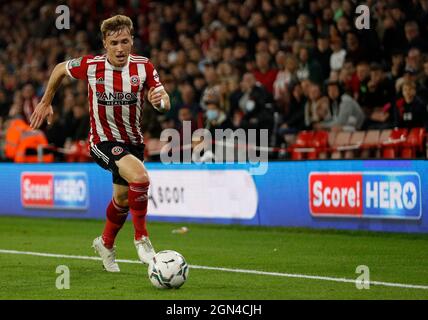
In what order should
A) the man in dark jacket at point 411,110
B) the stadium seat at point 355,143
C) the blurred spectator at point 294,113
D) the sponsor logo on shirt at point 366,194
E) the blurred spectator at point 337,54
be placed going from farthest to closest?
1. the blurred spectator at point 337,54
2. the blurred spectator at point 294,113
3. the stadium seat at point 355,143
4. the man in dark jacket at point 411,110
5. the sponsor logo on shirt at point 366,194

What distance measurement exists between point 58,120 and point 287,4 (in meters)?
5.66

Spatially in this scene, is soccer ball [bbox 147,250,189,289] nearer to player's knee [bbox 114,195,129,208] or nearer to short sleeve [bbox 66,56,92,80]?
player's knee [bbox 114,195,129,208]

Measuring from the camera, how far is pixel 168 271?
25.3ft

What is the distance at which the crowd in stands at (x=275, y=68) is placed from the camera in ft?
49.6

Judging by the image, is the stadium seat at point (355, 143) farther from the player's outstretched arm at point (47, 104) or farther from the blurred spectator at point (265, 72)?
the player's outstretched arm at point (47, 104)

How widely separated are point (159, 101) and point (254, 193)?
19.9 feet

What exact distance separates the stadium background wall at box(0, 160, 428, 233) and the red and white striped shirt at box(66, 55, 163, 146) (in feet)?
14.3

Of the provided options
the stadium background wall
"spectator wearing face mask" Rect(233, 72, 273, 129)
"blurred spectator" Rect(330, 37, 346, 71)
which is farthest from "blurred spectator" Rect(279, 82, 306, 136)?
the stadium background wall

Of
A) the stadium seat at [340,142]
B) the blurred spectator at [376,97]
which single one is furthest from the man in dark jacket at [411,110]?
the stadium seat at [340,142]

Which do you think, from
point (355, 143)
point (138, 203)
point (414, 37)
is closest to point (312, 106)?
point (355, 143)

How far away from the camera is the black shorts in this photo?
351 inches

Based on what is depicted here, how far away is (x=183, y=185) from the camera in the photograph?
15.1 meters

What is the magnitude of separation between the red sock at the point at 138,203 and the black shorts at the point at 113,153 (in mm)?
261

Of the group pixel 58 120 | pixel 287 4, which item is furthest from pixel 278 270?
pixel 58 120
